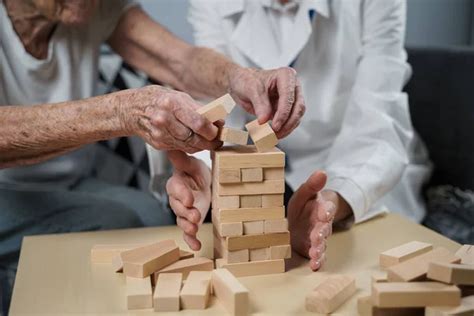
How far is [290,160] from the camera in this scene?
1986 mm

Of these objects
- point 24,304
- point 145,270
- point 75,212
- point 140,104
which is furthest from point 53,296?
point 75,212

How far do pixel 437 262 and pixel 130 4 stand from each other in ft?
4.21

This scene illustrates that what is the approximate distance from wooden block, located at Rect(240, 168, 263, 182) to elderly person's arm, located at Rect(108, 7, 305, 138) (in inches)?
6.6

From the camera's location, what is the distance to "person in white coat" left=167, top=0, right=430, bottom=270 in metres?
1.71

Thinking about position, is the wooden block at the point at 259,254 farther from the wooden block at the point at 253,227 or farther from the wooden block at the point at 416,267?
the wooden block at the point at 416,267

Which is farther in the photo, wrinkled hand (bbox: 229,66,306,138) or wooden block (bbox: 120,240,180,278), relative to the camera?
wrinkled hand (bbox: 229,66,306,138)

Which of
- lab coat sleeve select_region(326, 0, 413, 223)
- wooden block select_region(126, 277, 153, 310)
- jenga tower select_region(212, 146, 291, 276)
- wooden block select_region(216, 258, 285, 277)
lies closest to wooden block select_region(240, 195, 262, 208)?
jenga tower select_region(212, 146, 291, 276)

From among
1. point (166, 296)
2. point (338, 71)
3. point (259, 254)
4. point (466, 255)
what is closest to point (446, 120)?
point (338, 71)

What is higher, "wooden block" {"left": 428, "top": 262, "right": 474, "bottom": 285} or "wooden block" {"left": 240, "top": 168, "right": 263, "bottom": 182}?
"wooden block" {"left": 240, "top": 168, "right": 263, "bottom": 182}

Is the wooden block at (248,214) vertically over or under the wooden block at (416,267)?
over

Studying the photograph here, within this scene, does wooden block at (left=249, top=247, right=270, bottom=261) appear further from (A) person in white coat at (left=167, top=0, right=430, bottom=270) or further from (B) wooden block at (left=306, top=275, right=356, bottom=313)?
(A) person in white coat at (left=167, top=0, right=430, bottom=270)

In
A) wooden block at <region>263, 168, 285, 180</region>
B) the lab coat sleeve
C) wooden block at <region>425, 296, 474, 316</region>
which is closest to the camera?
wooden block at <region>425, 296, 474, 316</region>

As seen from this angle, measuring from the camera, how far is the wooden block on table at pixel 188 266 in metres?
1.12

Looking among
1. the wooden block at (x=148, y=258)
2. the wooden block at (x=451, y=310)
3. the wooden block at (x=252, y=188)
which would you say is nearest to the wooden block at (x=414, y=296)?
the wooden block at (x=451, y=310)
